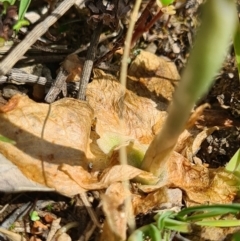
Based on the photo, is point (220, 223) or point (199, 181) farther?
point (199, 181)

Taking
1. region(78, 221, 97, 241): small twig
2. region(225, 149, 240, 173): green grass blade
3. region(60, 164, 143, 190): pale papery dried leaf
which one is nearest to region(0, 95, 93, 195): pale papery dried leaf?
region(60, 164, 143, 190): pale papery dried leaf

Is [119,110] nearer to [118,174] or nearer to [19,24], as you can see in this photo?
[118,174]

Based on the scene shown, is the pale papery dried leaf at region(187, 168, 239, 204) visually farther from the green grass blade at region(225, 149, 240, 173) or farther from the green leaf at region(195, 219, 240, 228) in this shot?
the green leaf at region(195, 219, 240, 228)

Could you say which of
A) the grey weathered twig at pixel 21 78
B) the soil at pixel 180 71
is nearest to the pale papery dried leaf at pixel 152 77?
the soil at pixel 180 71

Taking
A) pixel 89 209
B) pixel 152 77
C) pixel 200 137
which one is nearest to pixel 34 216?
pixel 89 209

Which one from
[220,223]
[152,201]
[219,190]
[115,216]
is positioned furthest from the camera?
[219,190]

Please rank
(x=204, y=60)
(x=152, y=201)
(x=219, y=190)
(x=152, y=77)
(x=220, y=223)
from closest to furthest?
(x=204, y=60)
(x=220, y=223)
(x=152, y=201)
(x=219, y=190)
(x=152, y=77)

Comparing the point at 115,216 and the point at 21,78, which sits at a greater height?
the point at 21,78
